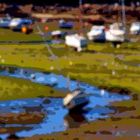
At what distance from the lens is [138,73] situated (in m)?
73.6

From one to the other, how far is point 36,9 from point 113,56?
72058 mm

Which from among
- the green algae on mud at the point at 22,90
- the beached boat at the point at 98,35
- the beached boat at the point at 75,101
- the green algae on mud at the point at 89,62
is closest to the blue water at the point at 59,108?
the beached boat at the point at 75,101

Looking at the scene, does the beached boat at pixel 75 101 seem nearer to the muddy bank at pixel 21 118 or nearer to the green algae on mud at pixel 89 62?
the muddy bank at pixel 21 118

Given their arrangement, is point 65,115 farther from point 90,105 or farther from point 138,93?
point 138,93

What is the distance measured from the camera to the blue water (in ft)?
166

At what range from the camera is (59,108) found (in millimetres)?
56250

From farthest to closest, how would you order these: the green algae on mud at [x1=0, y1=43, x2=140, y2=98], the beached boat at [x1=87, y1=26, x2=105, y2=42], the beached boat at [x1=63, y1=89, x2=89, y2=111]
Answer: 1. the beached boat at [x1=87, y1=26, x2=105, y2=42]
2. the green algae on mud at [x1=0, y1=43, x2=140, y2=98]
3. the beached boat at [x1=63, y1=89, x2=89, y2=111]

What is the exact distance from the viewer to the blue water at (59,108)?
5050 centimetres

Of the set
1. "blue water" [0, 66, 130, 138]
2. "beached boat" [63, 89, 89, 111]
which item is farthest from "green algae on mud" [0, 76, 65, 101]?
"beached boat" [63, 89, 89, 111]

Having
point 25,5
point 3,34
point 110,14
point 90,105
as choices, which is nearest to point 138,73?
point 90,105

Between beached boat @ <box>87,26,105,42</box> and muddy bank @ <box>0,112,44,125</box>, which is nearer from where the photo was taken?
muddy bank @ <box>0,112,44,125</box>

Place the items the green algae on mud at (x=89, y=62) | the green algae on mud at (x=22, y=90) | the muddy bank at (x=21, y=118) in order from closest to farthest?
the muddy bank at (x=21, y=118), the green algae on mud at (x=22, y=90), the green algae on mud at (x=89, y=62)

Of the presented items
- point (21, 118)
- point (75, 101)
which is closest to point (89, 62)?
point (75, 101)

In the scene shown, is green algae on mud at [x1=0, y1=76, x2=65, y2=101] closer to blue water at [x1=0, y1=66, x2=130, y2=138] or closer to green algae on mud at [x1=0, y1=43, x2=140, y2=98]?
blue water at [x1=0, y1=66, x2=130, y2=138]
